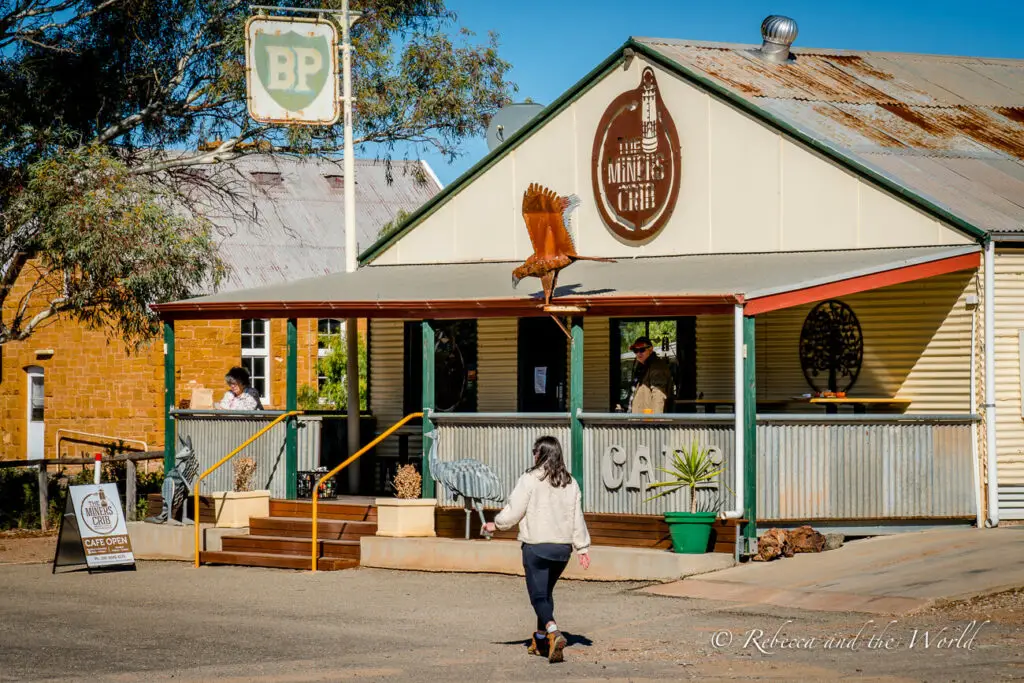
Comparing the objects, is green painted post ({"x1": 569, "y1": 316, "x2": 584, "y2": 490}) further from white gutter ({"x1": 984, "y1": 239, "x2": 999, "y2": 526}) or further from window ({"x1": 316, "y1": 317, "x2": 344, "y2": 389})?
window ({"x1": 316, "y1": 317, "x2": 344, "y2": 389})

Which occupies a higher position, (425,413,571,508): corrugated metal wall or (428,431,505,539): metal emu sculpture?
(425,413,571,508): corrugated metal wall

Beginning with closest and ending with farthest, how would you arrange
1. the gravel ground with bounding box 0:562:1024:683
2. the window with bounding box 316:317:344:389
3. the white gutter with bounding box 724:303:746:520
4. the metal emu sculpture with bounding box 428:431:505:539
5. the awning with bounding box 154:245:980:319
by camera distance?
the gravel ground with bounding box 0:562:1024:683
the white gutter with bounding box 724:303:746:520
the awning with bounding box 154:245:980:319
the metal emu sculpture with bounding box 428:431:505:539
the window with bounding box 316:317:344:389

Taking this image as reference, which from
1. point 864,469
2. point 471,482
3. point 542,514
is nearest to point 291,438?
point 471,482

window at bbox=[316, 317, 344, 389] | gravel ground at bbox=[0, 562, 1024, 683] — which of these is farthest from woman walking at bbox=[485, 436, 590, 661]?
window at bbox=[316, 317, 344, 389]

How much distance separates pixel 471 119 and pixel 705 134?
29.9 ft

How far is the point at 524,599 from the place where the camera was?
47.1 feet

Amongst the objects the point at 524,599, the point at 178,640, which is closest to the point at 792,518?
the point at 524,599

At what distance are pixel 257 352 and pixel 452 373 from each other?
1226cm

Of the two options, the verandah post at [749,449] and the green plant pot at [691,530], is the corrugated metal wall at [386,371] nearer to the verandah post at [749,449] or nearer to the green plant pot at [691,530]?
the green plant pot at [691,530]

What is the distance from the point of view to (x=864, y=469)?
15820 millimetres

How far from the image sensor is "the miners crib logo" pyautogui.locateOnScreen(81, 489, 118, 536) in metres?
17.6

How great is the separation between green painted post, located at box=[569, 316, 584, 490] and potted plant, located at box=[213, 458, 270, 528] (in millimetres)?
4142

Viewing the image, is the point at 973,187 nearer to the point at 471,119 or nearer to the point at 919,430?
the point at 919,430

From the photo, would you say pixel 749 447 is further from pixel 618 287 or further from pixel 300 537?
pixel 300 537
